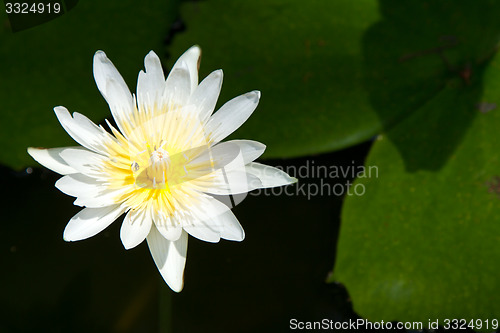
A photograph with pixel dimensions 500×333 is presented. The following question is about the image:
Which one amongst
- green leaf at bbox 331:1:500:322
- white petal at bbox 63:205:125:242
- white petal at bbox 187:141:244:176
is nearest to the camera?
white petal at bbox 63:205:125:242

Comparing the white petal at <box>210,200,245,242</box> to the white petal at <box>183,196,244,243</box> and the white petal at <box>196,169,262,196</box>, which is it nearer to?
the white petal at <box>183,196,244,243</box>

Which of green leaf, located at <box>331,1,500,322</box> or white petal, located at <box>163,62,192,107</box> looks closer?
white petal, located at <box>163,62,192,107</box>

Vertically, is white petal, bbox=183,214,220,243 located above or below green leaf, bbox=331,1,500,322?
above

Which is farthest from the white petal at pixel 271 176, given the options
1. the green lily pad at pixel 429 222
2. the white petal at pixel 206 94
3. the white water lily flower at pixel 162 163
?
the green lily pad at pixel 429 222

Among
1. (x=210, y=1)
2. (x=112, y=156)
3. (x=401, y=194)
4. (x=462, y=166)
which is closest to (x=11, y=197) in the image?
(x=112, y=156)

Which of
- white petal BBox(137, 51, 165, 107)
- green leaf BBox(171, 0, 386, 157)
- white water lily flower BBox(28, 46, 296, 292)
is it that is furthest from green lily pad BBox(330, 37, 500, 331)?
white petal BBox(137, 51, 165, 107)

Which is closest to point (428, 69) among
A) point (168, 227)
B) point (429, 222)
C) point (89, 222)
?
point (429, 222)
